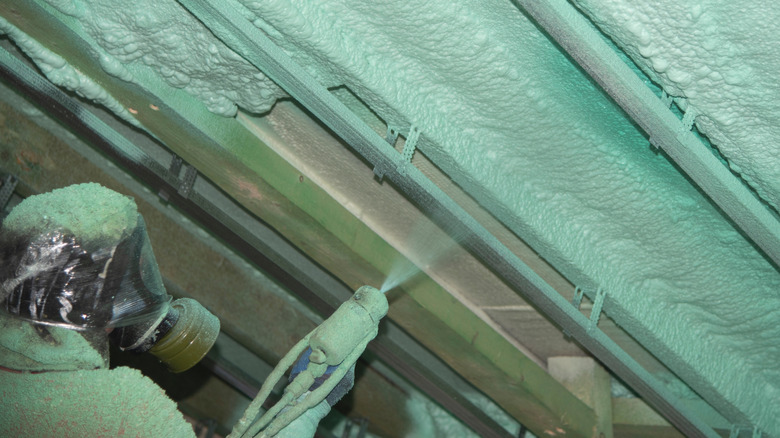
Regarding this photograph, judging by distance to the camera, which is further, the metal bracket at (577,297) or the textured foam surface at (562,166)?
the metal bracket at (577,297)

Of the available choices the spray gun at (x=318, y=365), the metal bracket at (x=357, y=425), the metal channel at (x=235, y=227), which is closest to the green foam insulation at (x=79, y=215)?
the spray gun at (x=318, y=365)

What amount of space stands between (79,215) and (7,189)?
125cm

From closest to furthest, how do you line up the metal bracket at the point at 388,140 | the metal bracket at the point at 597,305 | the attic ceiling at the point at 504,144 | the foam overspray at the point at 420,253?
the attic ceiling at the point at 504,144, the metal bracket at the point at 388,140, the metal bracket at the point at 597,305, the foam overspray at the point at 420,253

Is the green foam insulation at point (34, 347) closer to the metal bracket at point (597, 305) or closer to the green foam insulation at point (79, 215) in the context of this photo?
the green foam insulation at point (79, 215)

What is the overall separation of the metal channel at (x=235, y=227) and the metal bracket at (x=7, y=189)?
0.96 ft

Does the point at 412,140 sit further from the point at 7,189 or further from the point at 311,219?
the point at 7,189

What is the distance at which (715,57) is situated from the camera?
1.22 metres

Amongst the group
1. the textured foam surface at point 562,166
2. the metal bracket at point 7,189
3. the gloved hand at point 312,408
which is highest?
the textured foam surface at point 562,166

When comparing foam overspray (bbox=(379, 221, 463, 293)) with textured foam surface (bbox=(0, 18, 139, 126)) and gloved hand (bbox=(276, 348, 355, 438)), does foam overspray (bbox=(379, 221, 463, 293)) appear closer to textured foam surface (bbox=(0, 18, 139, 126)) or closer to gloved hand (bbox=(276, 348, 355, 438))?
gloved hand (bbox=(276, 348, 355, 438))

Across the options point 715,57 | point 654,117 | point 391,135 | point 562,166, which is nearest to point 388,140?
point 391,135

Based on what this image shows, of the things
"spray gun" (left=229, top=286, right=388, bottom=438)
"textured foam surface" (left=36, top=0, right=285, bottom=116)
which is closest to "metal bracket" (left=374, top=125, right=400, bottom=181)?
"textured foam surface" (left=36, top=0, right=285, bottom=116)

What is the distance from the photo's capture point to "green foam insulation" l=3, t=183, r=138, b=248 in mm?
1003

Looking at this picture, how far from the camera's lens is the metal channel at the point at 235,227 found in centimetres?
166

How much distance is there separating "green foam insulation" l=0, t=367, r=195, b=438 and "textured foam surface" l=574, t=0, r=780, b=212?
38.0 inches
